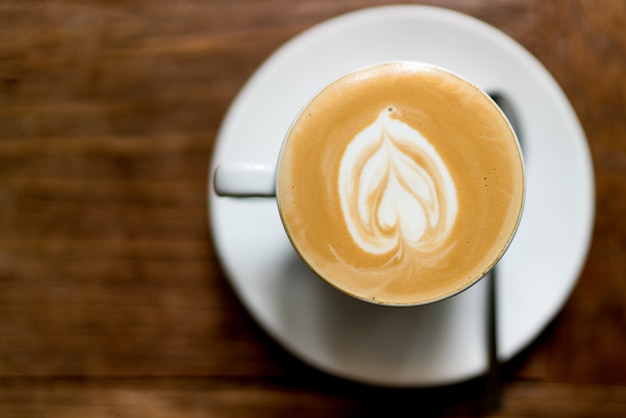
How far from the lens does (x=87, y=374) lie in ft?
2.32

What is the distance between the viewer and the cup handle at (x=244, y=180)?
1.63ft

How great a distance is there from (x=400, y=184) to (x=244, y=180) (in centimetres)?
13

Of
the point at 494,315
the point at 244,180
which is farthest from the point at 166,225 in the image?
the point at 494,315

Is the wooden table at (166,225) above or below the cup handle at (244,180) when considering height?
below

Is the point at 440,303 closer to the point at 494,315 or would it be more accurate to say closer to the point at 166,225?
the point at 494,315

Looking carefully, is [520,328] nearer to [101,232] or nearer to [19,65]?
[101,232]

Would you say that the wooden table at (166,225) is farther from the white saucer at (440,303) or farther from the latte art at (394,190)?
the latte art at (394,190)

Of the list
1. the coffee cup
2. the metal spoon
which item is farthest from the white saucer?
the coffee cup

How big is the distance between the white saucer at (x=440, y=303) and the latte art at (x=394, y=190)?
4.8 inches

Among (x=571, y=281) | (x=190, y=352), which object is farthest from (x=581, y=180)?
(x=190, y=352)

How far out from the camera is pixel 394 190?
50cm

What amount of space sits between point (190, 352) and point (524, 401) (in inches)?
15.1

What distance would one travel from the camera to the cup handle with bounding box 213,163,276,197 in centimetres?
50

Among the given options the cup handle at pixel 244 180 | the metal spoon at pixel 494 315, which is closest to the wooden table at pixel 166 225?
the metal spoon at pixel 494 315
